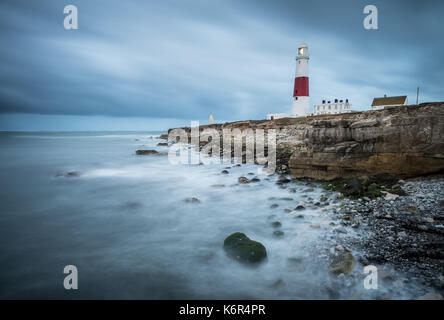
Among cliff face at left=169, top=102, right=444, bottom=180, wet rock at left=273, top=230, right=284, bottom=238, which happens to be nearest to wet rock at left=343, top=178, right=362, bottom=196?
cliff face at left=169, top=102, right=444, bottom=180

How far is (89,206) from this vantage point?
7148 millimetres

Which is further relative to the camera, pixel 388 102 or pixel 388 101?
pixel 388 101

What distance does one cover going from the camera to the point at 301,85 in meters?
28.0

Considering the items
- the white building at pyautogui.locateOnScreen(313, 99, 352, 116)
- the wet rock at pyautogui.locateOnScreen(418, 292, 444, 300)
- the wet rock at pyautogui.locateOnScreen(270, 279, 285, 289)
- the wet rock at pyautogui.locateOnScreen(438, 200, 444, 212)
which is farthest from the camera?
the white building at pyautogui.locateOnScreen(313, 99, 352, 116)

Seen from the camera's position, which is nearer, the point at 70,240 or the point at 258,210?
the point at 70,240

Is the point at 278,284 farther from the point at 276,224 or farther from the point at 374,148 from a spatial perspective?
the point at 374,148

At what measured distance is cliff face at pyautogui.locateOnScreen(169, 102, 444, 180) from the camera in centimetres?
643

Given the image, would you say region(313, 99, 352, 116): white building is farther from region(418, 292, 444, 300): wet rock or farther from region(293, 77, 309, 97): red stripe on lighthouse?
region(418, 292, 444, 300): wet rock

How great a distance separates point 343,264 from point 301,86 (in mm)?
28382

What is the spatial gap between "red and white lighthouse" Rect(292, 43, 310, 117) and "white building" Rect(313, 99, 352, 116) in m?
11.8

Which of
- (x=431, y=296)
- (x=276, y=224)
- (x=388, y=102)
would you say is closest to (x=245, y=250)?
(x=276, y=224)

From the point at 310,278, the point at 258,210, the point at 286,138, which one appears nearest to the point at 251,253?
the point at 310,278

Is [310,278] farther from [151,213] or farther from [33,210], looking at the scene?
[33,210]

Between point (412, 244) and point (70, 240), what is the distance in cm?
698
